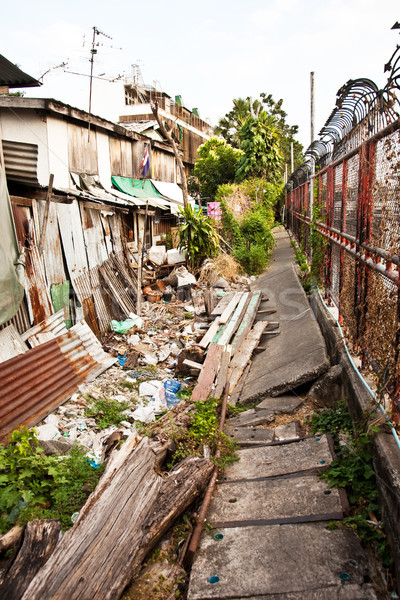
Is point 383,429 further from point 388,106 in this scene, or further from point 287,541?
point 388,106

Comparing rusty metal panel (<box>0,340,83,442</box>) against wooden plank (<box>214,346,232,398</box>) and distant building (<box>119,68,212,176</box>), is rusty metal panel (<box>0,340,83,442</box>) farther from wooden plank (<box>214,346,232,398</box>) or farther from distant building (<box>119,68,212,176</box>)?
distant building (<box>119,68,212,176</box>)

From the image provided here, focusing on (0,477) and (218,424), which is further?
(218,424)

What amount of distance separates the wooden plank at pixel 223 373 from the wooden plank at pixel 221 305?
73.6 inches

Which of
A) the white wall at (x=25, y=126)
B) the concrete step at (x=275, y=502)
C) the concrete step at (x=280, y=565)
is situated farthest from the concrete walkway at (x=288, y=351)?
the white wall at (x=25, y=126)

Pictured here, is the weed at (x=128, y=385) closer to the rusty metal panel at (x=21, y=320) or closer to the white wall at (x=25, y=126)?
the rusty metal panel at (x=21, y=320)

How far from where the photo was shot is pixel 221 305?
896cm

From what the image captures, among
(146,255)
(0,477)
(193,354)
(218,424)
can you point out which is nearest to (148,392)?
(193,354)

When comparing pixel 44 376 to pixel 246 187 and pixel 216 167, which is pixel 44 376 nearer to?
pixel 246 187

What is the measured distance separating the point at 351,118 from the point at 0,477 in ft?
16.9

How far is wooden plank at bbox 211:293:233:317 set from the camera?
28.0 ft

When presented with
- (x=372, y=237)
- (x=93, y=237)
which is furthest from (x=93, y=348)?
(x=372, y=237)

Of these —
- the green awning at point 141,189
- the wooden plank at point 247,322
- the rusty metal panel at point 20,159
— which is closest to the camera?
the rusty metal panel at point 20,159

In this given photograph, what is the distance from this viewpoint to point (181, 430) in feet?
13.4

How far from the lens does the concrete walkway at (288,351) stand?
5080 mm
